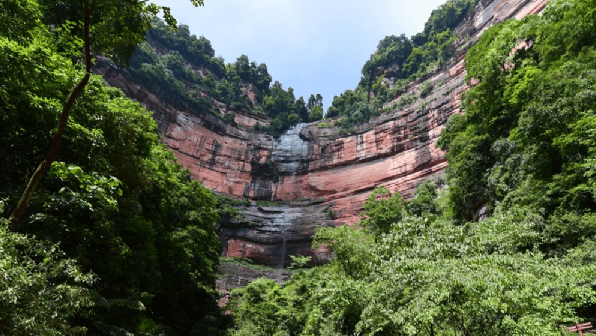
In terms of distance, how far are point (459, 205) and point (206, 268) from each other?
14.0 meters

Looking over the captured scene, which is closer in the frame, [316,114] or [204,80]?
[204,80]

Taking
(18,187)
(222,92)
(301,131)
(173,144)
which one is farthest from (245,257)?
(18,187)

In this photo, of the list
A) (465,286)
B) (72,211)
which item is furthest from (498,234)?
(72,211)

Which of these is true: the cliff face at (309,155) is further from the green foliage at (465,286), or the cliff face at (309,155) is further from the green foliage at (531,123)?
the green foliage at (465,286)

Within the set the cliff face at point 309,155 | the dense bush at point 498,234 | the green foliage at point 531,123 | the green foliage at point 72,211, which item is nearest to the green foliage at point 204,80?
the cliff face at point 309,155

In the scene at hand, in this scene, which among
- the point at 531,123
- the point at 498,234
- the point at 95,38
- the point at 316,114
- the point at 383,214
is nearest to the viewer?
the point at 95,38

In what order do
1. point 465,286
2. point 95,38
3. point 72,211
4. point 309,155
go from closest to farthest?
point 465,286, point 95,38, point 72,211, point 309,155

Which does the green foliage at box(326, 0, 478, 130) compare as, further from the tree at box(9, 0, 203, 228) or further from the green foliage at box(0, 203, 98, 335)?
the green foliage at box(0, 203, 98, 335)

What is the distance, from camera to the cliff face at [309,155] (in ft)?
125

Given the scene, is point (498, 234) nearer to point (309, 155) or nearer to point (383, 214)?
→ point (383, 214)

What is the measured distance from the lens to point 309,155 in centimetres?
4688

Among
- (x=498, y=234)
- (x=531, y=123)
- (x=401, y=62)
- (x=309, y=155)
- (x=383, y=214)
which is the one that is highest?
(x=401, y=62)

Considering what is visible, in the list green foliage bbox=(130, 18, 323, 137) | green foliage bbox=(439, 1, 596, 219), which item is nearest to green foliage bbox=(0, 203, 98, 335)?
green foliage bbox=(439, 1, 596, 219)

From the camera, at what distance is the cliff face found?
3806 centimetres
